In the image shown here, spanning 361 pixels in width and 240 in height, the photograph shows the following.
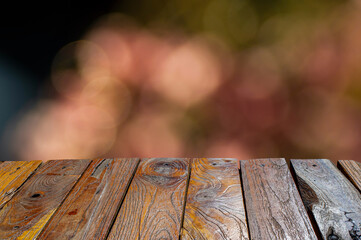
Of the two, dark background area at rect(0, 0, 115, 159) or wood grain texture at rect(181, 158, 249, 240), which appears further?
dark background area at rect(0, 0, 115, 159)

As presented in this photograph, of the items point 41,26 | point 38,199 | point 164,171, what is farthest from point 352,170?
point 41,26

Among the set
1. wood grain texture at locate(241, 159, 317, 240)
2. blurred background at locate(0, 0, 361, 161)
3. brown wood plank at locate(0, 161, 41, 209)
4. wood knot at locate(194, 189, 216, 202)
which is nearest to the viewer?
wood grain texture at locate(241, 159, 317, 240)

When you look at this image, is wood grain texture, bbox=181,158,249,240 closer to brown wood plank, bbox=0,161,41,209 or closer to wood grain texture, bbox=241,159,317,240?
wood grain texture, bbox=241,159,317,240

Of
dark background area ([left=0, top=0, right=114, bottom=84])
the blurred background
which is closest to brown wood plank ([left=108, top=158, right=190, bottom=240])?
the blurred background

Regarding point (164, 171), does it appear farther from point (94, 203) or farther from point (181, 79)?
point (181, 79)

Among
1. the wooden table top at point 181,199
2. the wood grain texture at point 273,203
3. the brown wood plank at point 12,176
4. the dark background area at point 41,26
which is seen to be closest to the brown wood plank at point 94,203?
the wooden table top at point 181,199

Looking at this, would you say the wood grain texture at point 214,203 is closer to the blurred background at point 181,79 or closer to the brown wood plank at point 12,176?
the brown wood plank at point 12,176
